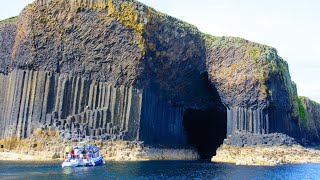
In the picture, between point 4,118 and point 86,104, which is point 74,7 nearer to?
point 86,104

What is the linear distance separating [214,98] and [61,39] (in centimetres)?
2973

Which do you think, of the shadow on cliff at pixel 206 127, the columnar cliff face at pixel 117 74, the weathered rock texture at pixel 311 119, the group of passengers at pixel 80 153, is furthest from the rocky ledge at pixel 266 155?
the weathered rock texture at pixel 311 119

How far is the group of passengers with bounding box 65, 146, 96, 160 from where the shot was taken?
50831 mm

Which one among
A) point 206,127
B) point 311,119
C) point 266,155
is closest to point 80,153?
point 266,155

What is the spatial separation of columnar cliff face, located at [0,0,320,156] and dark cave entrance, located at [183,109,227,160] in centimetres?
746

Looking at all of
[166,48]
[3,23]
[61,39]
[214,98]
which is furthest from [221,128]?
[3,23]

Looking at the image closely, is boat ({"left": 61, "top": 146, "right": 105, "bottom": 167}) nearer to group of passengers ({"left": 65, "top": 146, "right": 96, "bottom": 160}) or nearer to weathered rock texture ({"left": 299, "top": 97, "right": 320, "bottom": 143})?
group of passengers ({"left": 65, "top": 146, "right": 96, "bottom": 160})

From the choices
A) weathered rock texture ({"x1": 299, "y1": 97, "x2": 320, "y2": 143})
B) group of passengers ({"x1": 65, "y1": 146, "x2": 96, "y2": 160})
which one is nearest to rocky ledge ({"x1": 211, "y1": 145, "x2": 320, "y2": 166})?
group of passengers ({"x1": 65, "y1": 146, "x2": 96, "y2": 160})

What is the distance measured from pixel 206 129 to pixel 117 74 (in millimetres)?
28353

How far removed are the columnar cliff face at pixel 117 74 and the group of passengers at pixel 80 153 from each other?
7154mm

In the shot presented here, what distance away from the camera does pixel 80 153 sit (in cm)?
5128

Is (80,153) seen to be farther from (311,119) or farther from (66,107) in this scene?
(311,119)

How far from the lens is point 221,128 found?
85062 millimetres

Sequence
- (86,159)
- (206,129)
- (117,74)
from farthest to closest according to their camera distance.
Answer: (206,129), (117,74), (86,159)
